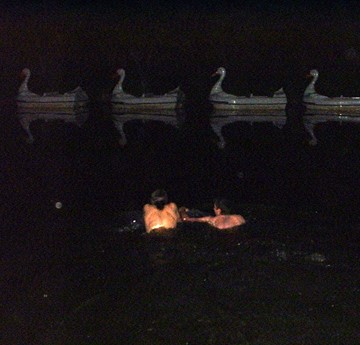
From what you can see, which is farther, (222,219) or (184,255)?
(222,219)

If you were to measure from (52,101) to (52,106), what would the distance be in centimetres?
21

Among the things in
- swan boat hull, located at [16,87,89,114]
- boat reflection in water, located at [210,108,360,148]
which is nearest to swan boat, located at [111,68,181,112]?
swan boat hull, located at [16,87,89,114]

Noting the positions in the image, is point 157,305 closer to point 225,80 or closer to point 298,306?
point 298,306

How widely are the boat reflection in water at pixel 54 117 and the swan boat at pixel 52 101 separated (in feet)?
0.84

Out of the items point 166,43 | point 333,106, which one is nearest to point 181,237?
point 333,106

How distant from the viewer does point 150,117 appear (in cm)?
2520

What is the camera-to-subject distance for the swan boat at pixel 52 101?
27.2m

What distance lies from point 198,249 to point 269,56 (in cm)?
2639

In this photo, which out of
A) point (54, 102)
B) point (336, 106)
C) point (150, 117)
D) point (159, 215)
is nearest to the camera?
point (159, 215)

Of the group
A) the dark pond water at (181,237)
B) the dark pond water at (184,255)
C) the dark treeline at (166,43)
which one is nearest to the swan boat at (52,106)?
the dark pond water at (181,237)

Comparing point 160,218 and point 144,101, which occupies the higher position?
point 144,101

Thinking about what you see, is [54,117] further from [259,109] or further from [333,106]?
[333,106]

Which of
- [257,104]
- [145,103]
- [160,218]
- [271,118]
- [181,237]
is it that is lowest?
[181,237]

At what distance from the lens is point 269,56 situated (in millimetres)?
34281
